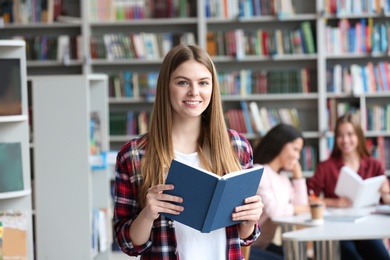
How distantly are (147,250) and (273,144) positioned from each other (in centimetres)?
258

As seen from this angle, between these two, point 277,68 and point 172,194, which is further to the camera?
point 277,68

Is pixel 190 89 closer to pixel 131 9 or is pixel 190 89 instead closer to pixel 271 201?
pixel 271 201

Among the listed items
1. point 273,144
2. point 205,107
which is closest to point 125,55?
point 273,144

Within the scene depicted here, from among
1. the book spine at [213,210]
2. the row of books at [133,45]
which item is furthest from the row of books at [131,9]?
the book spine at [213,210]

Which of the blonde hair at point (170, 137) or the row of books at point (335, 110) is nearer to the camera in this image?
the blonde hair at point (170, 137)

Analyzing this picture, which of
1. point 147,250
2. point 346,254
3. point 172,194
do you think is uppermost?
point 172,194

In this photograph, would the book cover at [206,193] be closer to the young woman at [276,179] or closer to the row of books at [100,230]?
the young woman at [276,179]

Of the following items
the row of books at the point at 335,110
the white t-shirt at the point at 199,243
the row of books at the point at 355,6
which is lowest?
the white t-shirt at the point at 199,243

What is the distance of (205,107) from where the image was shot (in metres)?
2.24

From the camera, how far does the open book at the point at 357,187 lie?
15.5ft

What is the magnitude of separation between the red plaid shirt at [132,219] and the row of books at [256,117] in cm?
475

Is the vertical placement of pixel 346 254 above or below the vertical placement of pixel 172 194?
below

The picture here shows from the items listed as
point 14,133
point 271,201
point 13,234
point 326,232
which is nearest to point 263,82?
point 271,201

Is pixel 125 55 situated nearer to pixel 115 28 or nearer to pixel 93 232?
pixel 115 28
